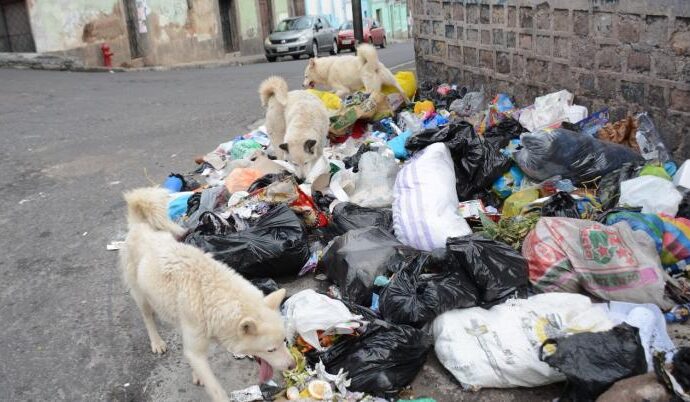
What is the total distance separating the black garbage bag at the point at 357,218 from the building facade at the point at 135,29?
15.0 m

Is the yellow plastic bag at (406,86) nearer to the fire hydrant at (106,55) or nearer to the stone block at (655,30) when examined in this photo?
the stone block at (655,30)

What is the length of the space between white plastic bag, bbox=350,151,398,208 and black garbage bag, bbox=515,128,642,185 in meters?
1.14

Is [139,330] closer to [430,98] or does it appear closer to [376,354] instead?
[376,354]

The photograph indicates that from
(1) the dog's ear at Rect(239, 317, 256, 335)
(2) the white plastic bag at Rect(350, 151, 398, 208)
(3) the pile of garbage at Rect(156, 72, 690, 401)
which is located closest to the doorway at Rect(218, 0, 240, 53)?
(3) the pile of garbage at Rect(156, 72, 690, 401)

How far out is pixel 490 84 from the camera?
753 centimetres

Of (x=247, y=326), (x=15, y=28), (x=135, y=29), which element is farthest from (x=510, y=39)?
(x=135, y=29)

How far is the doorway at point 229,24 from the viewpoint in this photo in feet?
83.6

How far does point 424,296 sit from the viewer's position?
3.29 meters

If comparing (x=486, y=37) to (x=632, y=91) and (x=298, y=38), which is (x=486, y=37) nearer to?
(x=632, y=91)

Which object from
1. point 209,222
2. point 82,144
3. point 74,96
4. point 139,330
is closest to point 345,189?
point 209,222

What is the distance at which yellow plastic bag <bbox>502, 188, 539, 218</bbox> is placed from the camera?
443cm

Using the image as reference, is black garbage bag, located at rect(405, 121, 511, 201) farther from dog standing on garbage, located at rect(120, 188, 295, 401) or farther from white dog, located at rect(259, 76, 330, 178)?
dog standing on garbage, located at rect(120, 188, 295, 401)

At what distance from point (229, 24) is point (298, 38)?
6.26 metres

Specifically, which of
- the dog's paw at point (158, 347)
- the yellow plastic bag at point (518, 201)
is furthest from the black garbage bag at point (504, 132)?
the dog's paw at point (158, 347)
